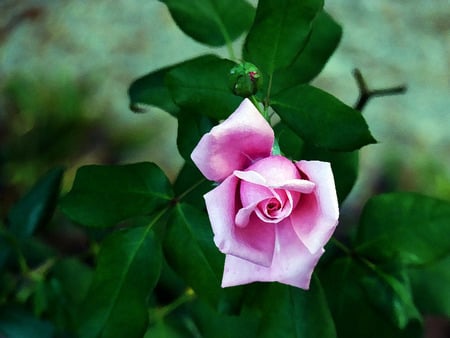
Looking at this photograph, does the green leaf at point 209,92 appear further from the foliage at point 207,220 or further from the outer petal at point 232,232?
the outer petal at point 232,232

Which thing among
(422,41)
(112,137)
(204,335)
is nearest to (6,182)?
(112,137)

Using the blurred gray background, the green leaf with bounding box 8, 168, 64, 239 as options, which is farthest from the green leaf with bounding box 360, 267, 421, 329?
the blurred gray background

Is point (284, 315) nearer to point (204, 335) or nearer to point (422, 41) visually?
point (204, 335)

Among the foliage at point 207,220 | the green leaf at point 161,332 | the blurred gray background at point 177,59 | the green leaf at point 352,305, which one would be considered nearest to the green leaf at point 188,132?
the foliage at point 207,220

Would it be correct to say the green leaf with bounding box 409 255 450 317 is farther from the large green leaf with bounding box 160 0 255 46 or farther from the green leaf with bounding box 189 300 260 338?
the large green leaf with bounding box 160 0 255 46

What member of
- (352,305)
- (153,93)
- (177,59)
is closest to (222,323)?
(352,305)

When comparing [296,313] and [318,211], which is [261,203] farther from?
[296,313]
